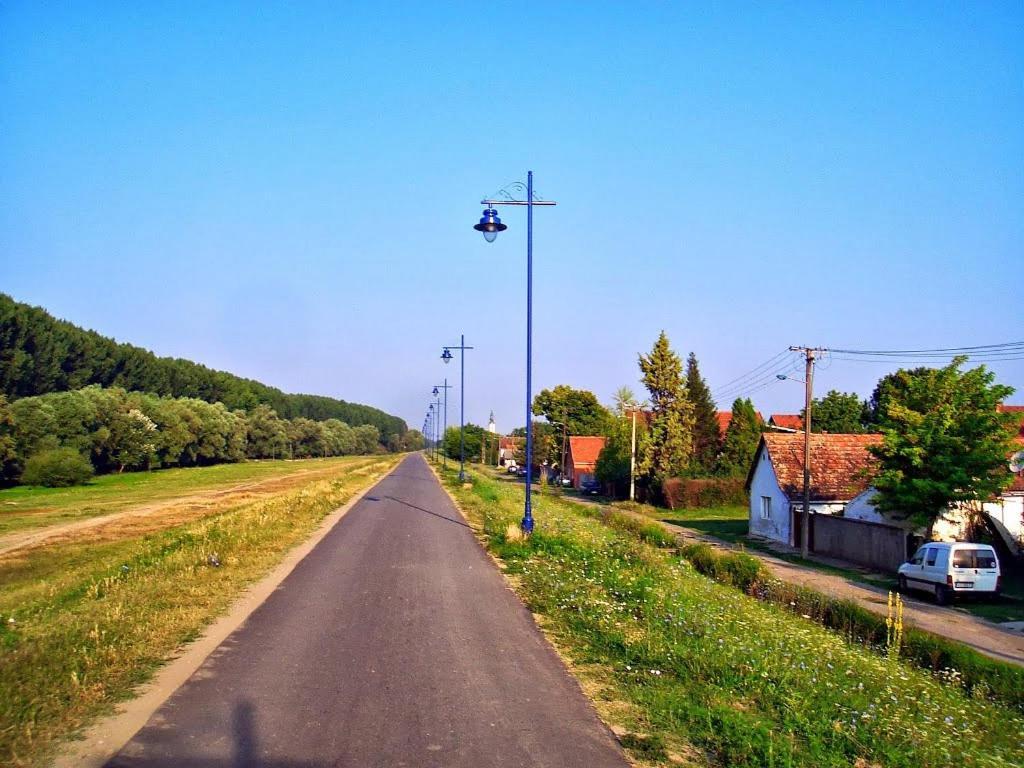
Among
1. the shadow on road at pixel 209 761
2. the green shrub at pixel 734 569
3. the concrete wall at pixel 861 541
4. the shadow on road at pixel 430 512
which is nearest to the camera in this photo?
the shadow on road at pixel 209 761

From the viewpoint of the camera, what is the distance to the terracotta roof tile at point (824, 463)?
34.0 meters

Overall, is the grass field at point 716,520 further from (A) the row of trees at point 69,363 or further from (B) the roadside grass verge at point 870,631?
(A) the row of trees at point 69,363

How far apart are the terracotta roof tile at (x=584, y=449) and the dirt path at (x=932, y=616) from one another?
169 feet

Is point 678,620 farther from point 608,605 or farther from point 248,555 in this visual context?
point 248,555

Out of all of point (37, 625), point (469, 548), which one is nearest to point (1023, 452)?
point (469, 548)

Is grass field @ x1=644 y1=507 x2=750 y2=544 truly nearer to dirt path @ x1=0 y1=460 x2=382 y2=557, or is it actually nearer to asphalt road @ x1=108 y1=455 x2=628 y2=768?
dirt path @ x1=0 y1=460 x2=382 y2=557

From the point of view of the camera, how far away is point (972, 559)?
65.1 feet

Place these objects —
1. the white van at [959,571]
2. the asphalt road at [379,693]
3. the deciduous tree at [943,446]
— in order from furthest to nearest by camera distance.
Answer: the deciduous tree at [943,446] → the white van at [959,571] → the asphalt road at [379,693]

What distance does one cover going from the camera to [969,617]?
18156 millimetres

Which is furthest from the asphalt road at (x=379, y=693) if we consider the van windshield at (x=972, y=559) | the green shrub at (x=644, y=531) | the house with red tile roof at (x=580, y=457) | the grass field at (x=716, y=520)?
the house with red tile roof at (x=580, y=457)

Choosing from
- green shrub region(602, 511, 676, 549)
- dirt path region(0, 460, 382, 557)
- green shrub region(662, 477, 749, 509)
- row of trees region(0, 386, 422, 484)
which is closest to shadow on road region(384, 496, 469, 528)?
green shrub region(602, 511, 676, 549)

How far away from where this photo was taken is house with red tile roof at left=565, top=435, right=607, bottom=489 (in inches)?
3027

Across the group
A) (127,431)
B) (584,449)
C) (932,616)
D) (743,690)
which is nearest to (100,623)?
(743,690)

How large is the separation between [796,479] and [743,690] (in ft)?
98.8
